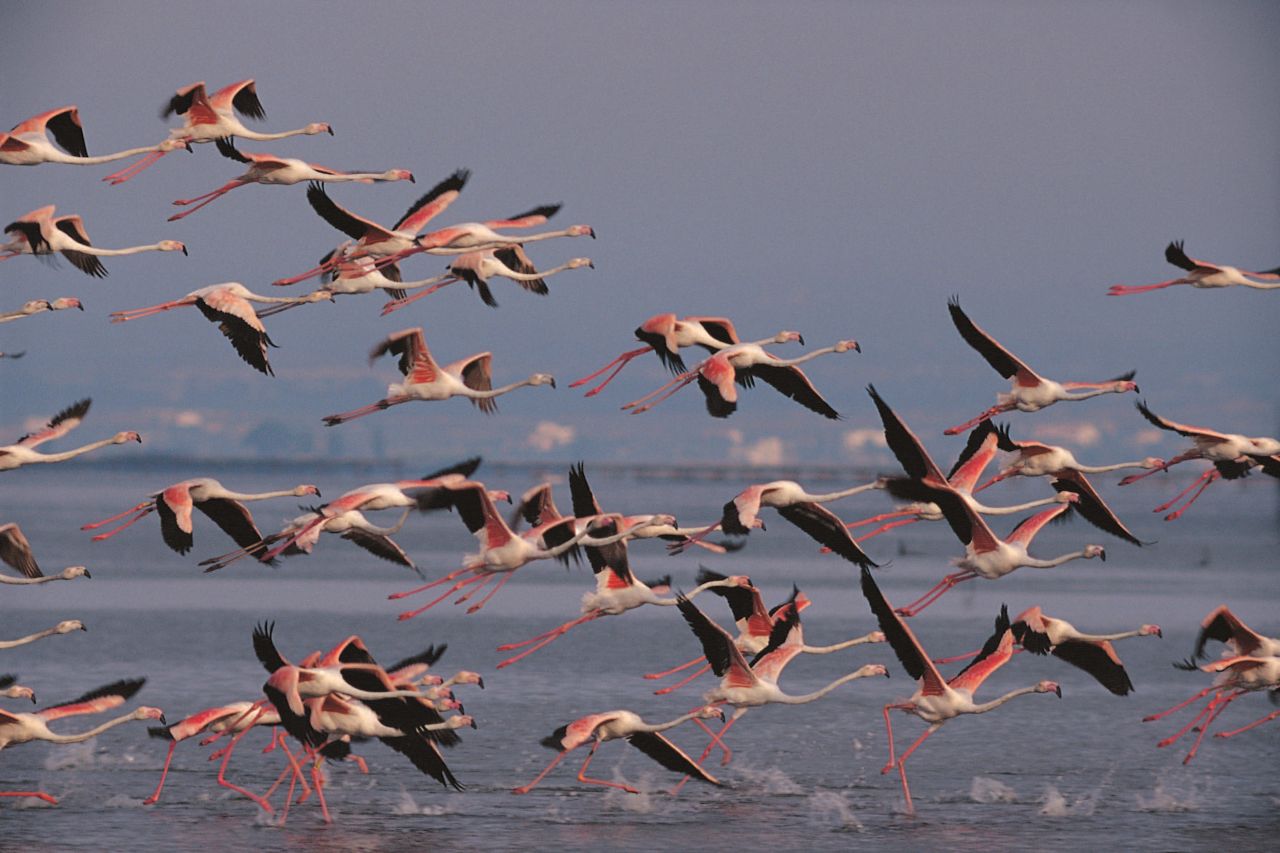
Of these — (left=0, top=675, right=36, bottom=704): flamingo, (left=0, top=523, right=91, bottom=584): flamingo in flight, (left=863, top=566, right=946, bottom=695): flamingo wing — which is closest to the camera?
(left=863, top=566, right=946, bottom=695): flamingo wing

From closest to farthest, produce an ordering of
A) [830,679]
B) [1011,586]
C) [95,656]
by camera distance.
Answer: [830,679] → [95,656] → [1011,586]

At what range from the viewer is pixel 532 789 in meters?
25.4

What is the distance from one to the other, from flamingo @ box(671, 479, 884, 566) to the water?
3.74 metres

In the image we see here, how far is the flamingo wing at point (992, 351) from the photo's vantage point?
65.9 feet

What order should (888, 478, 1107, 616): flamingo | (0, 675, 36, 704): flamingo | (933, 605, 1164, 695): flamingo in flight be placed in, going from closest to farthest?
1. (888, 478, 1107, 616): flamingo
2. (0, 675, 36, 704): flamingo
3. (933, 605, 1164, 695): flamingo in flight

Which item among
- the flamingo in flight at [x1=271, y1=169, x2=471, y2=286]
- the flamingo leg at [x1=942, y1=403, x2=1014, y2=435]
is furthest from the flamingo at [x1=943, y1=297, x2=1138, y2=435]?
the flamingo in flight at [x1=271, y1=169, x2=471, y2=286]

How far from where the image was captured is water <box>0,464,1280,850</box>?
76.0ft

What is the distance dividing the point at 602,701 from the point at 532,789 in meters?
10.2

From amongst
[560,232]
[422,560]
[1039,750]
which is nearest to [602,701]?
[1039,750]

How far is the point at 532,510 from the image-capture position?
2284cm

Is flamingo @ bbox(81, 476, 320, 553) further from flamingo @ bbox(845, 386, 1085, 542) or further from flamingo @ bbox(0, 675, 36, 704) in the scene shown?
flamingo @ bbox(845, 386, 1085, 542)

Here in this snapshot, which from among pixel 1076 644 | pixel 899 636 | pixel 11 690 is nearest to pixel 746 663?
pixel 899 636

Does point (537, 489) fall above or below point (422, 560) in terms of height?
above

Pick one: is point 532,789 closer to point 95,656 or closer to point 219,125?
point 219,125
